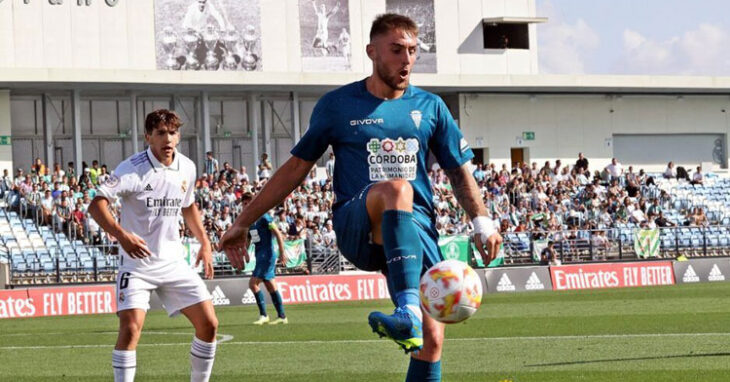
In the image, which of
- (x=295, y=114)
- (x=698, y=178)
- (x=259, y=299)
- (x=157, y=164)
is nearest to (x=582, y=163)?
(x=698, y=178)

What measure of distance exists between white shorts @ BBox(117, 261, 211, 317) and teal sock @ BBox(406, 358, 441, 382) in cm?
286

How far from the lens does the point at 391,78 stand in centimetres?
712

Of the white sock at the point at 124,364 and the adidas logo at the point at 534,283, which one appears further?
the adidas logo at the point at 534,283

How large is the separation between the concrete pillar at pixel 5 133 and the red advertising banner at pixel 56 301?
1662cm

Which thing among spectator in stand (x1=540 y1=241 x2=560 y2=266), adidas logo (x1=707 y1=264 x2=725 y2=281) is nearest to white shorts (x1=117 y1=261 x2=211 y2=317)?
spectator in stand (x1=540 y1=241 x2=560 y2=266)

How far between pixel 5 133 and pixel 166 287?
1422 inches

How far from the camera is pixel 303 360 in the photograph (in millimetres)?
13750

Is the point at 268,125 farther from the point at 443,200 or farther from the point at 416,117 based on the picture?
the point at 416,117

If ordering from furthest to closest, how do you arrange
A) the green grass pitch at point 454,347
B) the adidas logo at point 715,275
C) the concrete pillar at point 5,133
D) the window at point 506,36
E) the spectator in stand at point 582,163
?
the window at point 506,36 → the spectator in stand at point 582,163 → the concrete pillar at point 5,133 → the adidas logo at point 715,275 → the green grass pitch at point 454,347

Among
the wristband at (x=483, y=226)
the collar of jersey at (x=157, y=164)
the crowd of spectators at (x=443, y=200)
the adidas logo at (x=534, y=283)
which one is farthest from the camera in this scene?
the crowd of spectators at (x=443, y=200)

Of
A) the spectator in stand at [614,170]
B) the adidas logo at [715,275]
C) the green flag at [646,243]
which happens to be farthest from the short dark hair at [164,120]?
the spectator in stand at [614,170]

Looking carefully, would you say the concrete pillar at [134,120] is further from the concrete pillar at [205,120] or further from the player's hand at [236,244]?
the player's hand at [236,244]

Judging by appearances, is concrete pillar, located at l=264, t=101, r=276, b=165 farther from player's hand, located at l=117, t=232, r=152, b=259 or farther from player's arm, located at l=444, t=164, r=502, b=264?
player's arm, located at l=444, t=164, r=502, b=264

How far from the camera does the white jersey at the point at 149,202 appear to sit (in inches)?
381
